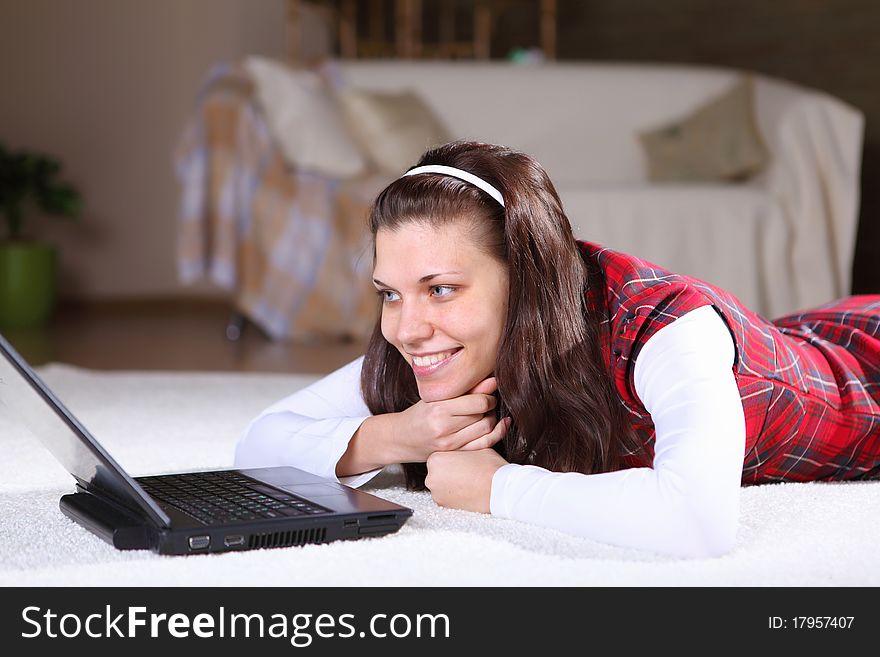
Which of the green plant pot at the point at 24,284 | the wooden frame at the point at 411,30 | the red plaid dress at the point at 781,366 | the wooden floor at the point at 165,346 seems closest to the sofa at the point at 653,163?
the wooden floor at the point at 165,346

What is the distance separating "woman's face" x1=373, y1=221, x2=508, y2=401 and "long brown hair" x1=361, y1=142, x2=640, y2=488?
0.01 m

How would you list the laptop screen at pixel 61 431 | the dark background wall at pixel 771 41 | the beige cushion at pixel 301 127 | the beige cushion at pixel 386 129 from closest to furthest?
1. the laptop screen at pixel 61 431
2. the beige cushion at pixel 301 127
3. the beige cushion at pixel 386 129
4. the dark background wall at pixel 771 41

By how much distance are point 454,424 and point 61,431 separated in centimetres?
45

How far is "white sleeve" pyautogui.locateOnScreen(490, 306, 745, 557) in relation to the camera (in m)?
1.13

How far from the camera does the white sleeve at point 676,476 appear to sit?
113cm

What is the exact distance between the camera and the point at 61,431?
1157mm

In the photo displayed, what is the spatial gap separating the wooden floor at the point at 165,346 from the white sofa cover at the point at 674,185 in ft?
3.20

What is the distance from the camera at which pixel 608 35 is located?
5.82 meters

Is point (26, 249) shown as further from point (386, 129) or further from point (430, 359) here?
point (430, 359)

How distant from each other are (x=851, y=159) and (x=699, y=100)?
667 millimetres

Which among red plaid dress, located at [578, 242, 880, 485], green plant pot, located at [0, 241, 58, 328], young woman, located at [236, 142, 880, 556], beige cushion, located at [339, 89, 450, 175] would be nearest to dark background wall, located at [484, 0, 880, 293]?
beige cushion, located at [339, 89, 450, 175]

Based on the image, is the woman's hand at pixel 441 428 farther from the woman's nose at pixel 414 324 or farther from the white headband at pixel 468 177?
the white headband at pixel 468 177

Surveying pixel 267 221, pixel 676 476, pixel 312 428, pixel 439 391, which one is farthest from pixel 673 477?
pixel 267 221
